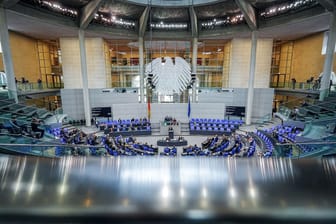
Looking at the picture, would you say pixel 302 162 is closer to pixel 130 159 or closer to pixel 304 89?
pixel 130 159

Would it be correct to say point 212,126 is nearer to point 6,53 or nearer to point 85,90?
point 85,90

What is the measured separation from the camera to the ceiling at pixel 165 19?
12.7 meters

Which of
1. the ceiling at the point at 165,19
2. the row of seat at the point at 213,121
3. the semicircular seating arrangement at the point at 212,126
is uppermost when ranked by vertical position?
the ceiling at the point at 165,19

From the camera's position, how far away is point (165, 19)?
1741 centimetres

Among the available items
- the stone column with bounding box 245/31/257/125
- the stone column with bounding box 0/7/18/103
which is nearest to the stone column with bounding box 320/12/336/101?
the stone column with bounding box 245/31/257/125

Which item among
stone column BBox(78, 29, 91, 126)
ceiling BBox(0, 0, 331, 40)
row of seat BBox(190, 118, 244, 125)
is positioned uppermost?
ceiling BBox(0, 0, 331, 40)

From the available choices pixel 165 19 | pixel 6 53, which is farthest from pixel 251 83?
pixel 6 53

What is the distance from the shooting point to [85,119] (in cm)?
1747

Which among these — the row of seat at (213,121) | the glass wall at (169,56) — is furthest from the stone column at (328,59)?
the glass wall at (169,56)

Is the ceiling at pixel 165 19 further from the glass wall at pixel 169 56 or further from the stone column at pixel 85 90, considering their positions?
the stone column at pixel 85 90

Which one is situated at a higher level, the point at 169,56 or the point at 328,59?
the point at 169,56

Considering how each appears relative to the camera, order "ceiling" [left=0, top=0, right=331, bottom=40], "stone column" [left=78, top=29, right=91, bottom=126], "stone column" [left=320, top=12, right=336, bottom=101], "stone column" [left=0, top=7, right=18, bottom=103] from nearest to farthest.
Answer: "stone column" [left=0, top=7, right=18, bottom=103], "stone column" [left=320, top=12, right=336, bottom=101], "ceiling" [left=0, top=0, right=331, bottom=40], "stone column" [left=78, top=29, right=91, bottom=126]

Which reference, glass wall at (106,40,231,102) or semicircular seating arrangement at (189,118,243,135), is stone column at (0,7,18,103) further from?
semicircular seating arrangement at (189,118,243,135)

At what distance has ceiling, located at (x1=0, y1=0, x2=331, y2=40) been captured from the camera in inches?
500
